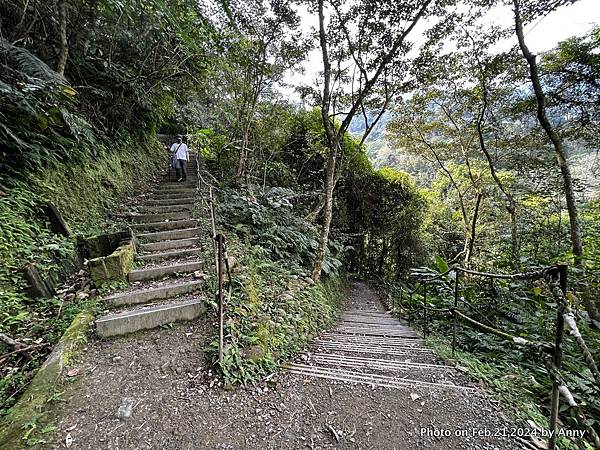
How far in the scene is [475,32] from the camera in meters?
7.39

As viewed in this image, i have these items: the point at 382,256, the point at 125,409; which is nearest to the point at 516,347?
the point at 125,409

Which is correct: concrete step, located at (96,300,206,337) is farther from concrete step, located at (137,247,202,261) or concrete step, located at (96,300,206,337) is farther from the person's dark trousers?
the person's dark trousers

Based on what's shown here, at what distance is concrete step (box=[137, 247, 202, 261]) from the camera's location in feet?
14.0

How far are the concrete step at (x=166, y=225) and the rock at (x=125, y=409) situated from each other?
3.60 m

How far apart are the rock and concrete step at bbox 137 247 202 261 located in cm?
243

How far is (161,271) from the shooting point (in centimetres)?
393

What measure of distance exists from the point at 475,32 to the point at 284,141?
6765 millimetres

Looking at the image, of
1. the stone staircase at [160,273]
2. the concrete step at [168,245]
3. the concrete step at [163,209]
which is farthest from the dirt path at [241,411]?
the concrete step at [163,209]

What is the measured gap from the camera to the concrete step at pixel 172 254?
427cm

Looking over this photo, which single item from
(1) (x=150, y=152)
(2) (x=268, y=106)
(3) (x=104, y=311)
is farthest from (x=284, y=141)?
(3) (x=104, y=311)

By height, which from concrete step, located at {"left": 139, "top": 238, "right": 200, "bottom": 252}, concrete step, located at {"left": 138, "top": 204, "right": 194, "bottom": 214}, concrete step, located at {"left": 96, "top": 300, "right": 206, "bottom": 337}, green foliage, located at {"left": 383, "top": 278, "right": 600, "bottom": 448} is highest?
concrete step, located at {"left": 138, "top": 204, "right": 194, "bottom": 214}

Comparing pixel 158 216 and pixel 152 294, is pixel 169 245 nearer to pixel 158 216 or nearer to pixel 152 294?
pixel 158 216

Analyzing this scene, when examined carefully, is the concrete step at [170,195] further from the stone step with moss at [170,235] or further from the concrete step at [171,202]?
the stone step with moss at [170,235]

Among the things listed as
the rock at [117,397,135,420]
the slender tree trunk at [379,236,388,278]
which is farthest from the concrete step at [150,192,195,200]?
the slender tree trunk at [379,236,388,278]
